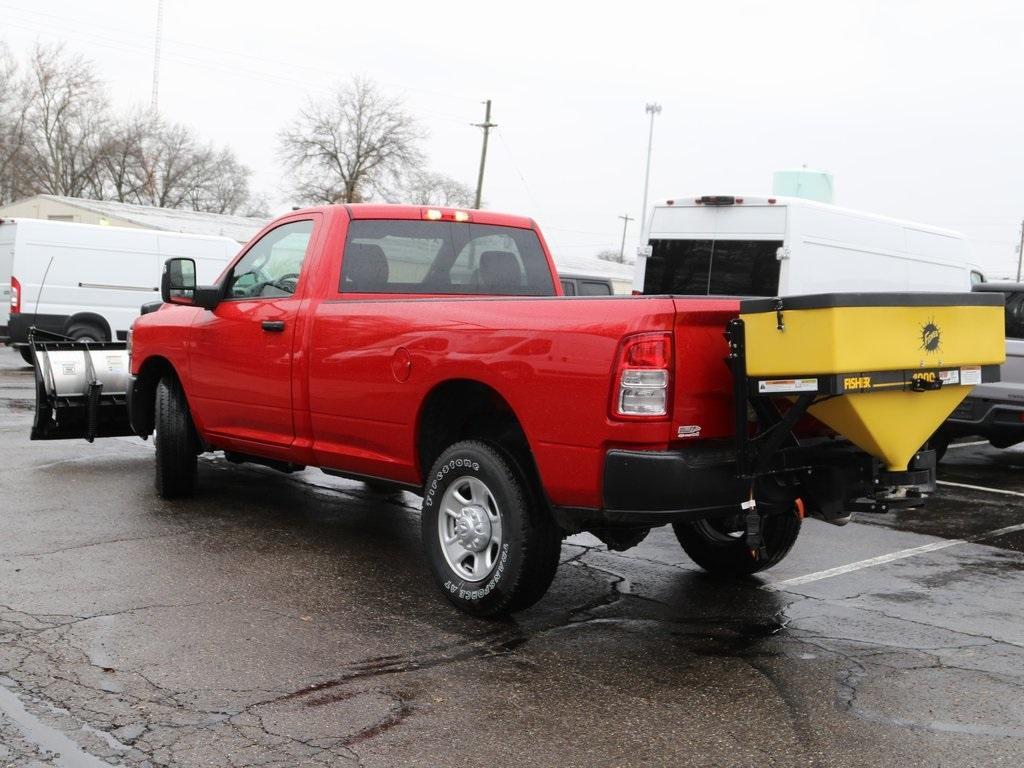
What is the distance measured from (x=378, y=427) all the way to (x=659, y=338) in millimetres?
1886

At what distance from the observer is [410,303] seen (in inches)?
216

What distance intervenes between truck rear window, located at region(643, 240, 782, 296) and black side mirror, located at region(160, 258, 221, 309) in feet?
19.1

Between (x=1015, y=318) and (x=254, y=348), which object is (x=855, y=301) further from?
(x=1015, y=318)

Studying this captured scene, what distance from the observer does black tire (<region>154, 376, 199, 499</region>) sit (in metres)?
7.42

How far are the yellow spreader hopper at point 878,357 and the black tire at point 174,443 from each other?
4.44 meters

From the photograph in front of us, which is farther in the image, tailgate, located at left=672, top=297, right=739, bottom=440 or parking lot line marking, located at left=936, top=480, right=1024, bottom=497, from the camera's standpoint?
parking lot line marking, located at left=936, top=480, right=1024, bottom=497

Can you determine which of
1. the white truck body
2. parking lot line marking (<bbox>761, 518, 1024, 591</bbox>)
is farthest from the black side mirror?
the white truck body

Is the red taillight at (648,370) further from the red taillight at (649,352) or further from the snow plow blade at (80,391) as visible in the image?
the snow plow blade at (80,391)

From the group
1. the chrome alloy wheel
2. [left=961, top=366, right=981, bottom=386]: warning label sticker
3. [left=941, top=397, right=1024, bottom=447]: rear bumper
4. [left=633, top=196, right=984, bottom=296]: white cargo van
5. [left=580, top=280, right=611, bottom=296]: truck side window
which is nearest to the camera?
[left=961, top=366, right=981, bottom=386]: warning label sticker

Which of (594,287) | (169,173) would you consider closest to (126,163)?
(169,173)

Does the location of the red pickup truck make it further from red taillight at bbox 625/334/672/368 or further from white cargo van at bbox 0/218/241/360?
white cargo van at bbox 0/218/241/360

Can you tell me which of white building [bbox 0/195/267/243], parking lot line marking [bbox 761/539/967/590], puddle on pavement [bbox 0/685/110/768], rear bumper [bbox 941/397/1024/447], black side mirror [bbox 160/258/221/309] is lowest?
puddle on pavement [bbox 0/685/110/768]

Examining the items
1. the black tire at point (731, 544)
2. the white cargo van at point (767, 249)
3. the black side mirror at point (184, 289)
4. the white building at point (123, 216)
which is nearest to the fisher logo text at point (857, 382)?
the black tire at point (731, 544)

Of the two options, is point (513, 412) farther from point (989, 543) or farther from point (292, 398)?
point (989, 543)
